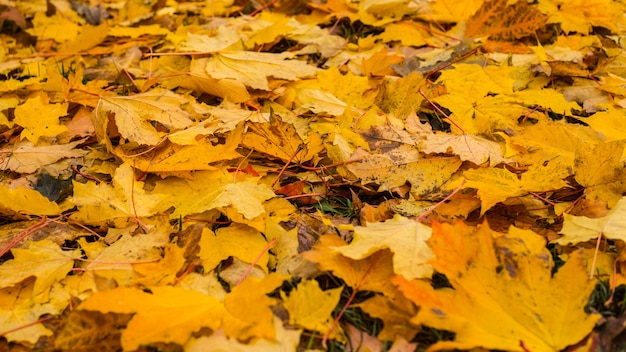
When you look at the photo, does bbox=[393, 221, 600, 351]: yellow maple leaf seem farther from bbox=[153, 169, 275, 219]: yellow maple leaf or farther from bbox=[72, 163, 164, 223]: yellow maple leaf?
bbox=[72, 163, 164, 223]: yellow maple leaf

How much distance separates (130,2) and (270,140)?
1611 mm

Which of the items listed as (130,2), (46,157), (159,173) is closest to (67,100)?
(46,157)

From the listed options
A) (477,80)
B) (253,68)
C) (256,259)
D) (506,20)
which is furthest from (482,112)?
(256,259)

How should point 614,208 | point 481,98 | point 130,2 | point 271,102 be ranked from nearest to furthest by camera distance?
point 614,208 < point 481,98 < point 271,102 < point 130,2

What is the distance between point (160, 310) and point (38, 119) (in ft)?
3.18

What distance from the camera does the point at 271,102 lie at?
1.88 meters

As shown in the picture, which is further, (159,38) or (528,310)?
(159,38)

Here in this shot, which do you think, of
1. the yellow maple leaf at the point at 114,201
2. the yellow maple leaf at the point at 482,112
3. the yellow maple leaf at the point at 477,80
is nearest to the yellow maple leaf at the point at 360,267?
the yellow maple leaf at the point at 114,201

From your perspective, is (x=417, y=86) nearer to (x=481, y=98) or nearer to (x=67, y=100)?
(x=481, y=98)

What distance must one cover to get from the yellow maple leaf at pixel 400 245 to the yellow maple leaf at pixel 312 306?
94 millimetres

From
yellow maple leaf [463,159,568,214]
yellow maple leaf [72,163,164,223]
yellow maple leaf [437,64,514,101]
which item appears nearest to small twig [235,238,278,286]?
yellow maple leaf [72,163,164,223]

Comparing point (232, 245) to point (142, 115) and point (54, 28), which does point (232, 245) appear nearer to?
point (142, 115)

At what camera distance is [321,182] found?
1.55 m

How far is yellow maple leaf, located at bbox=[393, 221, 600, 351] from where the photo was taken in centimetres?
95
